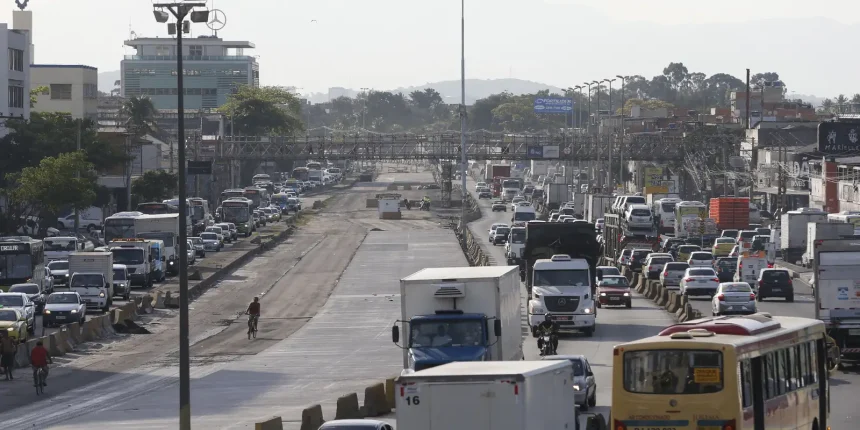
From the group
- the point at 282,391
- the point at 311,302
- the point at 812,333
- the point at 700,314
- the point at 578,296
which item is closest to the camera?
the point at 812,333

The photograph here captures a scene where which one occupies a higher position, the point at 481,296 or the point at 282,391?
the point at 481,296

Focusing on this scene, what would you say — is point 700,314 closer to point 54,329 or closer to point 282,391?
point 282,391

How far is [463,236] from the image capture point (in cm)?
9450

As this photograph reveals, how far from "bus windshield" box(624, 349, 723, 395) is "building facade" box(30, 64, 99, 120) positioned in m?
137

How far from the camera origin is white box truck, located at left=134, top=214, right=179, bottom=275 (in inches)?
3061

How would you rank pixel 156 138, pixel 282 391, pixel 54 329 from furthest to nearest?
pixel 156 138, pixel 54 329, pixel 282 391

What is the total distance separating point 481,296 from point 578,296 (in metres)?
17.1

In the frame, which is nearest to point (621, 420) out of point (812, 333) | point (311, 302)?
point (812, 333)

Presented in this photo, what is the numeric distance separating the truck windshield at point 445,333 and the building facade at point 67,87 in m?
126

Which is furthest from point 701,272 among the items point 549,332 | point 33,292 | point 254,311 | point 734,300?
point 33,292

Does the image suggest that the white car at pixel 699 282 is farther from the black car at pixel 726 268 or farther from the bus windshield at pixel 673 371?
the bus windshield at pixel 673 371

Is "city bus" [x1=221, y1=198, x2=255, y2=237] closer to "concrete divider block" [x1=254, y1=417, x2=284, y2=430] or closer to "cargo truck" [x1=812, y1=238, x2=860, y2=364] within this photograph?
"cargo truck" [x1=812, y1=238, x2=860, y2=364]

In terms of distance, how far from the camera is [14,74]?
103062 mm

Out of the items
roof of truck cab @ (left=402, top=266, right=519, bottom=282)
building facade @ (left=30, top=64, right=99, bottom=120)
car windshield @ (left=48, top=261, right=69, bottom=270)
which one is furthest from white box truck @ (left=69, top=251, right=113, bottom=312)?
building facade @ (left=30, top=64, right=99, bottom=120)
